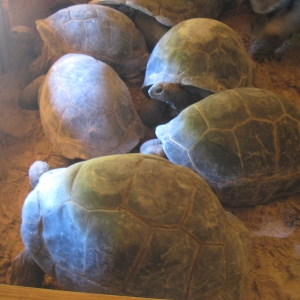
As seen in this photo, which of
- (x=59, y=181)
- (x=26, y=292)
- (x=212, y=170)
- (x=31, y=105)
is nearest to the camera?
(x=26, y=292)

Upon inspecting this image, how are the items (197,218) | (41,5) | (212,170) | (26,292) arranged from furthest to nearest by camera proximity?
(41,5)
(212,170)
(197,218)
(26,292)

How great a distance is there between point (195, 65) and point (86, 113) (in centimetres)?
100

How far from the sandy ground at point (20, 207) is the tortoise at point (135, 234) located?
0.35 metres

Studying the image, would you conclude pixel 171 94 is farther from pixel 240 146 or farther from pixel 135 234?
pixel 135 234

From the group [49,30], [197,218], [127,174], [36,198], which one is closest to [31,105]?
[49,30]

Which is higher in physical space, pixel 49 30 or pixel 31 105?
pixel 49 30

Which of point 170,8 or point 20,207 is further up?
point 170,8

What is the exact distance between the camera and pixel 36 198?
1596 millimetres

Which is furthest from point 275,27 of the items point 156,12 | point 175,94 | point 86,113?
point 86,113

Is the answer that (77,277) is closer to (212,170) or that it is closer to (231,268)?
(231,268)

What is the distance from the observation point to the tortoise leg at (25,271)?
63.8 inches

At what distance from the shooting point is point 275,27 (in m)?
3.33

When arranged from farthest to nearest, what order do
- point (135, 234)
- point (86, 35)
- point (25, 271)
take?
point (86, 35), point (25, 271), point (135, 234)

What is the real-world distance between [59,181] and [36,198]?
18 centimetres
